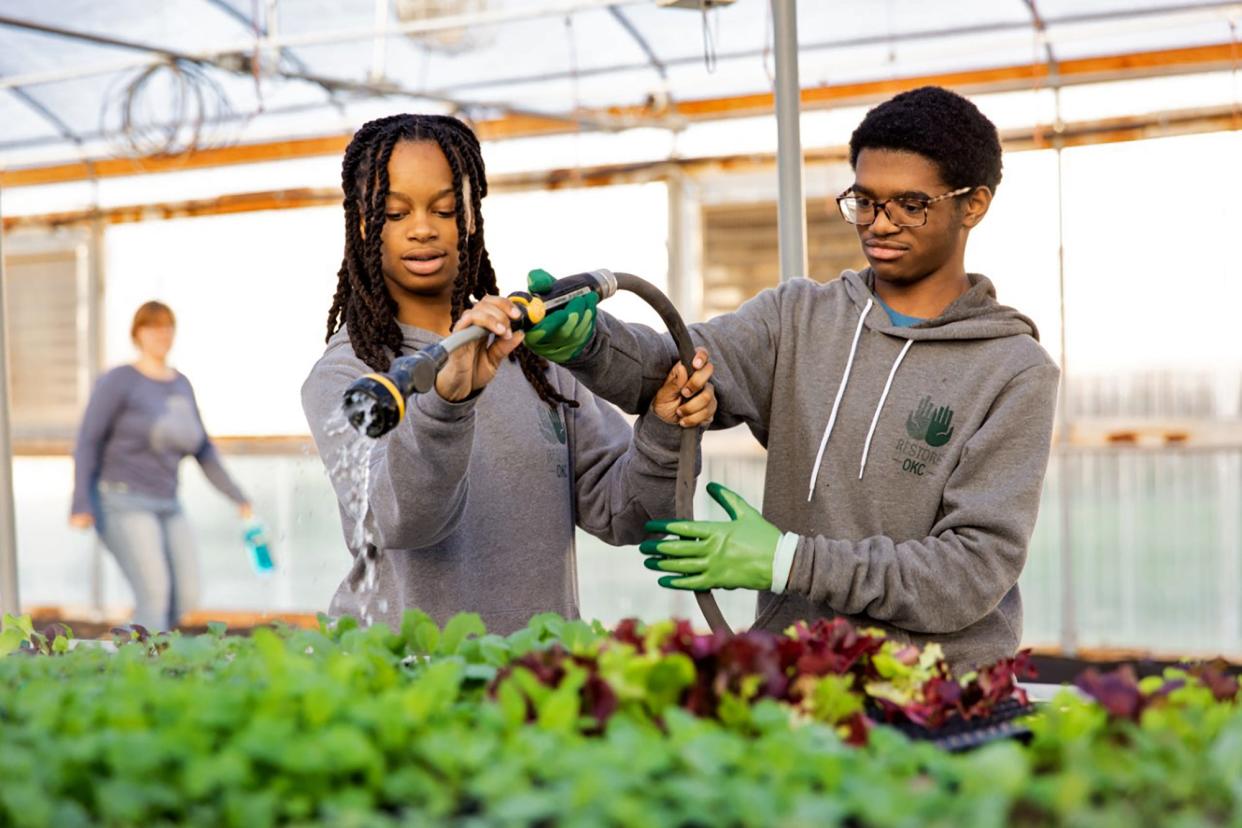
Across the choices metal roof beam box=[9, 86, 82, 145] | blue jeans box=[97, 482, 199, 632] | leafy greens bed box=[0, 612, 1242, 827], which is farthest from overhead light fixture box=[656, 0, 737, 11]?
metal roof beam box=[9, 86, 82, 145]

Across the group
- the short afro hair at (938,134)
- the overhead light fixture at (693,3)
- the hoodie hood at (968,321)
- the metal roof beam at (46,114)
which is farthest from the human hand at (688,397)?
the metal roof beam at (46,114)

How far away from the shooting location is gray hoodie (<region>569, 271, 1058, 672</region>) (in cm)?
170

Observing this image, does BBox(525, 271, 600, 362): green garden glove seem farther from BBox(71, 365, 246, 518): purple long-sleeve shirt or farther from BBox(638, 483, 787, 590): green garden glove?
BBox(71, 365, 246, 518): purple long-sleeve shirt

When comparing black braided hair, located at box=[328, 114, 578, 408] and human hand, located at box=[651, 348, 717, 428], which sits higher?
black braided hair, located at box=[328, 114, 578, 408]

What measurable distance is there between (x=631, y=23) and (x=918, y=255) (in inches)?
153

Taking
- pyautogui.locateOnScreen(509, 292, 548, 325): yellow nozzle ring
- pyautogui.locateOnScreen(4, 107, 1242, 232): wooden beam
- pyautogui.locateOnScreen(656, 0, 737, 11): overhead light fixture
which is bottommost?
pyautogui.locateOnScreen(509, 292, 548, 325): yellow nozzle ring

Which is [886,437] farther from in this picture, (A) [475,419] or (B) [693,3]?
(B) [693,3]

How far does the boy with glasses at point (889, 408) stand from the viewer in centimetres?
170

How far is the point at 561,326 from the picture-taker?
168 cm

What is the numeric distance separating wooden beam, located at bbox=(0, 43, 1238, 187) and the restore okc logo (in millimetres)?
3875

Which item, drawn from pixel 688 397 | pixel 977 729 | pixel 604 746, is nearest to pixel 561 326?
pixel 688 397

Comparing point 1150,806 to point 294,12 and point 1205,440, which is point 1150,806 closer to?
point 1205,440

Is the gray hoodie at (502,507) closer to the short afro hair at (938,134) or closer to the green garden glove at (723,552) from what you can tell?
the green garden glove at (723,552)

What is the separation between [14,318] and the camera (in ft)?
24.0
